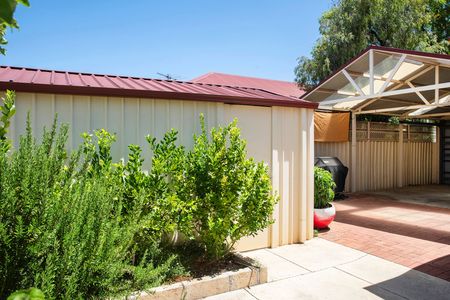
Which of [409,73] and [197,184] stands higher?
[409,73]

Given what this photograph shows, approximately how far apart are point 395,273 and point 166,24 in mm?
8915

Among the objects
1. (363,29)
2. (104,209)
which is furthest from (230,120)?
(363,29)

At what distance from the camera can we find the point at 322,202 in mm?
6438

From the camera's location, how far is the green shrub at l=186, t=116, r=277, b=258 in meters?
3.95

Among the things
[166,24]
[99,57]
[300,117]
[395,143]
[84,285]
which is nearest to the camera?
[84,285]

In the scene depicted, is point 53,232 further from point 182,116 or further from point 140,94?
point 182,116

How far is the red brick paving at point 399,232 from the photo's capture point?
4889mm

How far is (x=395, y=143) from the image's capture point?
498 inches

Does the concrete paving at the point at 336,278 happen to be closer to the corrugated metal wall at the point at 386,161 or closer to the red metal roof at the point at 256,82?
the corrugated metal wall at the point at 386,161

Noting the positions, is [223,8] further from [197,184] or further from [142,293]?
[142,293]

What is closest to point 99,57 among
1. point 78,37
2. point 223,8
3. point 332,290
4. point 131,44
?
point 131,44

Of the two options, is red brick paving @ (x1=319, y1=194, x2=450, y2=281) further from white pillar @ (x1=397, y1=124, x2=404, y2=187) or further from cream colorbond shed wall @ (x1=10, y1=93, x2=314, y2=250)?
white pillar @ (x1=397, y1=124, x2=404, y2=187)

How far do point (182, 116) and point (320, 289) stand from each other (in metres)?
2.85

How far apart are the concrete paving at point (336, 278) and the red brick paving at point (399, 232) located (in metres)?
0.37
